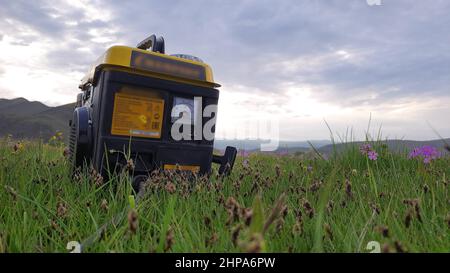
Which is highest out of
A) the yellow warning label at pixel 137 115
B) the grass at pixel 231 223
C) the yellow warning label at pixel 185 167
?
the yellow warning label at pixel 137 115

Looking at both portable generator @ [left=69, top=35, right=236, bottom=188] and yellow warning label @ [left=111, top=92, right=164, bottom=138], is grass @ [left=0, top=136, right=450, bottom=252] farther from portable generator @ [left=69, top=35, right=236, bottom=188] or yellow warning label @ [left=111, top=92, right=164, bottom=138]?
yellow warning label @ [left=111, top=92, right=164, bottom=138]

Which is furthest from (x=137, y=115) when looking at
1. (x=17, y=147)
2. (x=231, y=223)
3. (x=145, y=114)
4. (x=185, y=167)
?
(x=231, y=223)

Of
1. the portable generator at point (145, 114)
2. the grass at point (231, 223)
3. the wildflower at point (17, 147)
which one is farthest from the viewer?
the wildflower at point (17, 147)

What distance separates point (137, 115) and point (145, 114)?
0.08 metres

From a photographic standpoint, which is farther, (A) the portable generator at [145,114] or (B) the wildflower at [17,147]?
(B) the wildflower at [17,147]

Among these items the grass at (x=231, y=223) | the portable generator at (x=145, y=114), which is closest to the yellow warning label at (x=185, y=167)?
the portable generator at (x=145, y=114)

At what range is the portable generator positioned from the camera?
3502 millimetres

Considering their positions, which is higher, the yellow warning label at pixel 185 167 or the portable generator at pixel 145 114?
the portable generator at pixel 145 114

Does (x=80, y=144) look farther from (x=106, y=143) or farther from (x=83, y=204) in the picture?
(x=83, y=204)

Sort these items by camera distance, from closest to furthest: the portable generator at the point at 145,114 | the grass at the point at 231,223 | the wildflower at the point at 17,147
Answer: the grass at the point at 231,223 → the portable generator at the point at 145,114 → the wildflower at the point at 17,147

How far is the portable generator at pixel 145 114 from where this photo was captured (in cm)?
350

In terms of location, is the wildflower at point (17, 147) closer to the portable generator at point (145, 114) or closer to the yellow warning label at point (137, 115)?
the portable generator at point (145, 114)
